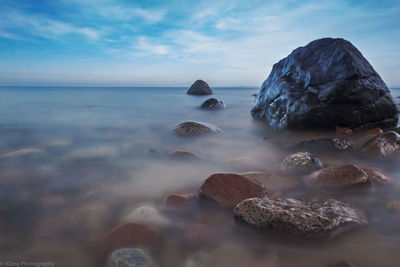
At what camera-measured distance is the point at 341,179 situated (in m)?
2.72

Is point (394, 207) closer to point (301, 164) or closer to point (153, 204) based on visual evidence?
point (301, 164)

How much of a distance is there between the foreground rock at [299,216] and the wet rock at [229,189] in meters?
0.26

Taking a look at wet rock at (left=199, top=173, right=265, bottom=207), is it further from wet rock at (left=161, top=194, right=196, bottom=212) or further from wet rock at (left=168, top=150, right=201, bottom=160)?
wet rock at (left=168, top=150, right=201, bottom=160)

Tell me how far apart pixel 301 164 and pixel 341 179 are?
1.90ft

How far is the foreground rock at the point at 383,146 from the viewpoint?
3.88 meters

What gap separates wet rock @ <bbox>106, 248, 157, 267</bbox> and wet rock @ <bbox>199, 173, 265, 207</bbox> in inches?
35.9

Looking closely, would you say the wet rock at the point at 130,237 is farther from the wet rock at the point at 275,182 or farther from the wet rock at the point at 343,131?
the wet rock at the point at 343,131

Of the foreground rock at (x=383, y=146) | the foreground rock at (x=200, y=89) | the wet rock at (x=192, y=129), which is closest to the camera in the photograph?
the foreground rock at (x=383, y=146)

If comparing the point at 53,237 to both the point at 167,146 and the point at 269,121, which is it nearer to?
the point at 167,146

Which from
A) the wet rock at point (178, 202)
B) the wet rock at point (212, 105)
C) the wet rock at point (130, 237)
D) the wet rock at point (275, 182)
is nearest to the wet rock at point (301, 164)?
the wet rock at point (275, 182)

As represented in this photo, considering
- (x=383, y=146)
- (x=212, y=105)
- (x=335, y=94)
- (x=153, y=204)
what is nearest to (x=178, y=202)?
(x=153, y=204)

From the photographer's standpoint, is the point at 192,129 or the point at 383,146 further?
the point at 192,129

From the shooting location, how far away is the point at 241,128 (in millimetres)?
7086

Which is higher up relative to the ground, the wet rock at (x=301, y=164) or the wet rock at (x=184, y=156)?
the wet rock at (x=301, y=164)
